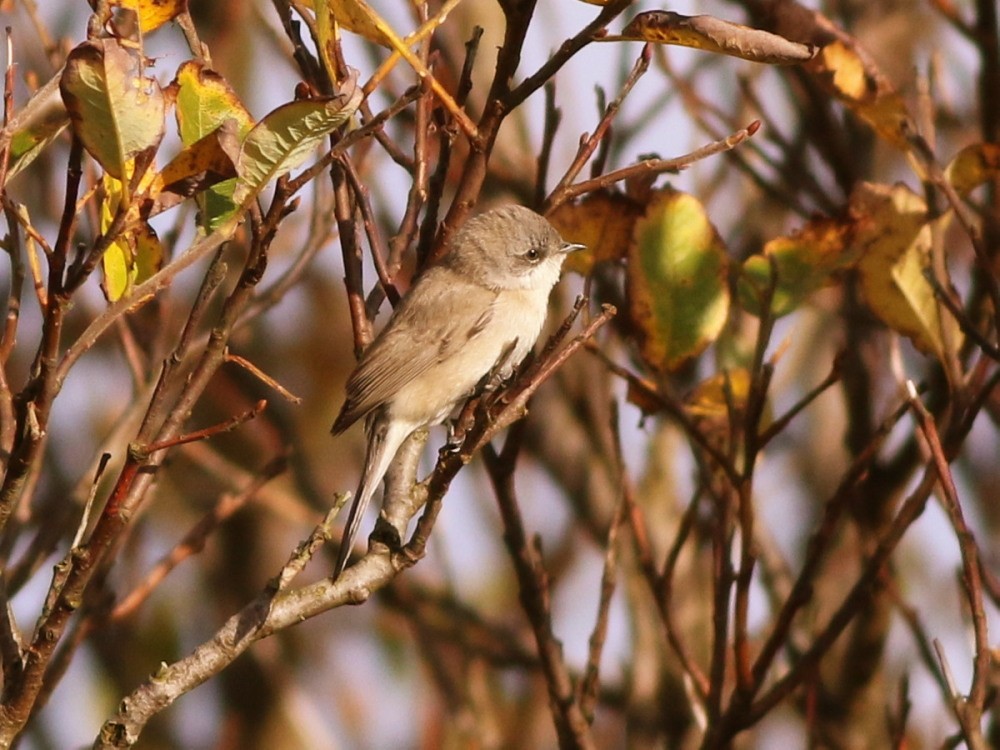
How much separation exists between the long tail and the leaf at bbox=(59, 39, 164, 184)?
5.67ft

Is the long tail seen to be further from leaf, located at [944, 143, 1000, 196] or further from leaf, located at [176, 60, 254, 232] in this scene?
leaf, located at [176, 60, 254, 232]

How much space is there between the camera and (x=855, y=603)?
9.29 ft

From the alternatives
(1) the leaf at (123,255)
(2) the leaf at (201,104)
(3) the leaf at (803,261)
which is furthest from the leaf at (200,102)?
(3) the leaf at (803,261)

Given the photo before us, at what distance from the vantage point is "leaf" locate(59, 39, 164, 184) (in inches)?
58.3

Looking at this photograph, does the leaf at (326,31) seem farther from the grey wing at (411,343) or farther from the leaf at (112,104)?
the grey wing at (411,343)

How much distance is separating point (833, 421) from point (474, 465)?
1468 millimetres

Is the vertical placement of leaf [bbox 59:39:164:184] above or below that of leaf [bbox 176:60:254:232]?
below

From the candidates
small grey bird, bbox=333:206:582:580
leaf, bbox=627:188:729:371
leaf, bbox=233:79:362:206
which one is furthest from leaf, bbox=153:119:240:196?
small grey bird, bbox=333:206:582:580

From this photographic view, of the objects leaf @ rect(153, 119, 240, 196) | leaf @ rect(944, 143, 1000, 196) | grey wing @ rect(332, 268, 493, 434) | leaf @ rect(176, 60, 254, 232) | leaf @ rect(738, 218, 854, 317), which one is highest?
grey wing @ rect(332, 268, 493, 434)

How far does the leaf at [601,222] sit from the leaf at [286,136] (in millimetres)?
1345

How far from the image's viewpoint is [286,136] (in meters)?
1.58

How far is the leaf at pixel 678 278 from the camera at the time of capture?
9.17 ft

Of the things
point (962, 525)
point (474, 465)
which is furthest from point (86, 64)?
point (474, 465)

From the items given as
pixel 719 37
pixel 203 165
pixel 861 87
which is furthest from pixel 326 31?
pixel 861 87
